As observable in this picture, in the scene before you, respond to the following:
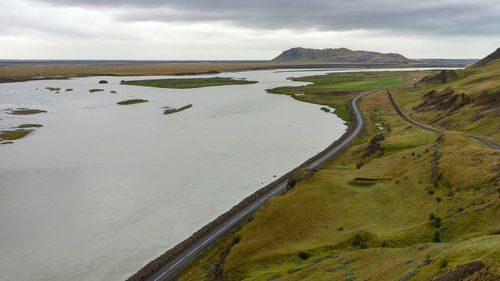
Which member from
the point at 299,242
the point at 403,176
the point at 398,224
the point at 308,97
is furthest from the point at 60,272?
the point at 308,97

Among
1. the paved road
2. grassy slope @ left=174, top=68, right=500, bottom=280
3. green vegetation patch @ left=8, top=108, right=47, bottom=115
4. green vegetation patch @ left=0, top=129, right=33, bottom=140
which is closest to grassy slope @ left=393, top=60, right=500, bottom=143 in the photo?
the paved road

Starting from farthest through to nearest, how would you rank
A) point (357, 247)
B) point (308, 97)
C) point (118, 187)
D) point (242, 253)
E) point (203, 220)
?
point (308, 97) → point (118, 187) → point (203, 220) → point (242, 253) → point (357, 247)

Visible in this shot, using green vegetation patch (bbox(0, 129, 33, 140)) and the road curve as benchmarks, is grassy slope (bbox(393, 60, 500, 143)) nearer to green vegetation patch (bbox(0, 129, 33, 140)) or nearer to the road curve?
the road curve

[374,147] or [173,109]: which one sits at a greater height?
[173,109]

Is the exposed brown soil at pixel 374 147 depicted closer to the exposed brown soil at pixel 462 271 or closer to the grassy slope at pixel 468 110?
the grassy slope at pixel 468 110

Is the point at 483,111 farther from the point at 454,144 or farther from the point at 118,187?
the point at 118,187

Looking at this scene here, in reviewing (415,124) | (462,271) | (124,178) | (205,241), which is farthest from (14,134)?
(415,124)

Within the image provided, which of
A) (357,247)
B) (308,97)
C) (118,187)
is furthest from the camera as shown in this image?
(308,97)

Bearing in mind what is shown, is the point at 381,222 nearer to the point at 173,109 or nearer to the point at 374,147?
the point at 374,147
